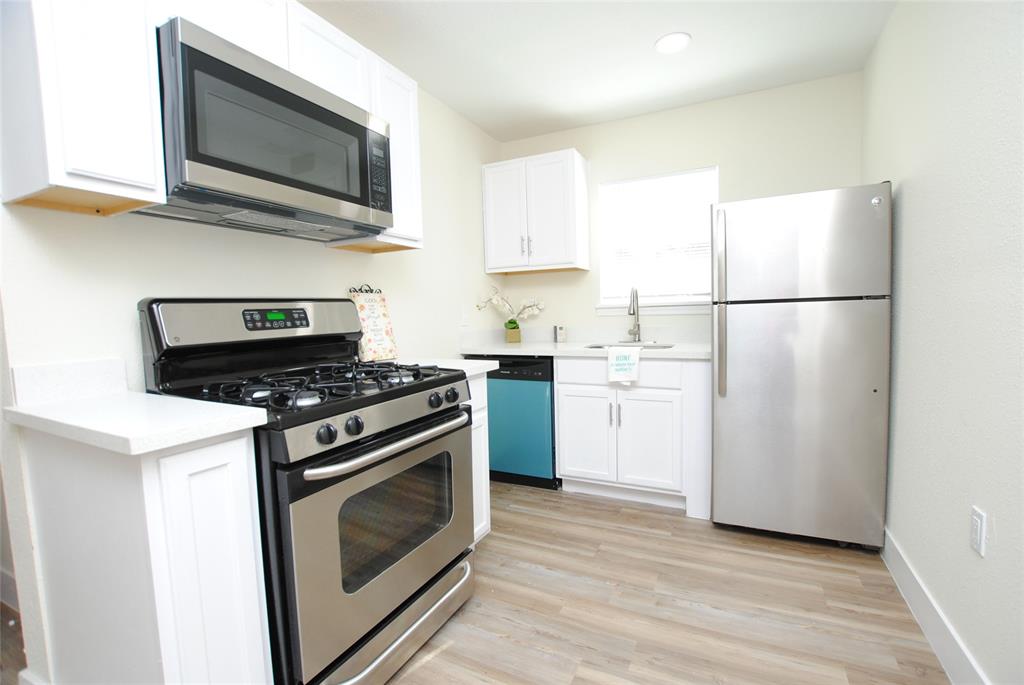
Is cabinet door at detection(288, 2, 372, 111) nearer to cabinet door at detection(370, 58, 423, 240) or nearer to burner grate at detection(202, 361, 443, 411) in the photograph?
cabinet door at detection(370, 58, 423, 240)

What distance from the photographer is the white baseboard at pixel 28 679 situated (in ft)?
4.27

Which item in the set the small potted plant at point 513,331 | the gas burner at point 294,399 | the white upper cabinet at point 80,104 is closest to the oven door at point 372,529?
the gas burner at point 294,399

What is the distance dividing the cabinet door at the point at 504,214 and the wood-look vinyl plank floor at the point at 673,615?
6.11 ft

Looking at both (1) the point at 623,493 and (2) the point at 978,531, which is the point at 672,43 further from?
(1) the point at 623,493

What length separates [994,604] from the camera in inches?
46.8

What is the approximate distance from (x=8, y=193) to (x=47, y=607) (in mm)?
1126

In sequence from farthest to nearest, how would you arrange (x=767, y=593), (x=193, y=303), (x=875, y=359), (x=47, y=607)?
1. (x=875, y=359)
2. (x=767, y=593)
3. (x=193, y=303)
4. (x=47, y=607)

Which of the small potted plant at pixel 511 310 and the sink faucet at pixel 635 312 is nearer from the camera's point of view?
the sink faucet at pixel 635 312

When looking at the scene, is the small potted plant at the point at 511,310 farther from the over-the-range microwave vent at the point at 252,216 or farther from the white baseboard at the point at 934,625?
the white baseboard at the point at 934,625

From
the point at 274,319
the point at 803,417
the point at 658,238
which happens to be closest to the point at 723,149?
the point at 658,238

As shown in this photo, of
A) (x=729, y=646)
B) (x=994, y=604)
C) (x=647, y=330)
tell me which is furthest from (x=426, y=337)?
(x=994, y=604)

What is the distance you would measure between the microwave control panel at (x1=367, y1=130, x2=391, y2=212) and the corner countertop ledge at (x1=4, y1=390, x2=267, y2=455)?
3.25 feet

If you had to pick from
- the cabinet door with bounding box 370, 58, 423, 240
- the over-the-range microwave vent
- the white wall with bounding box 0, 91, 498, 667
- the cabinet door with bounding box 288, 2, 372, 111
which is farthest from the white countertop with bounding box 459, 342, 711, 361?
the cabinet door with bounding box 288, 2, 372, 111

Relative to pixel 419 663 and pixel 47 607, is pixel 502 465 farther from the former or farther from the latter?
pixel 47 607
